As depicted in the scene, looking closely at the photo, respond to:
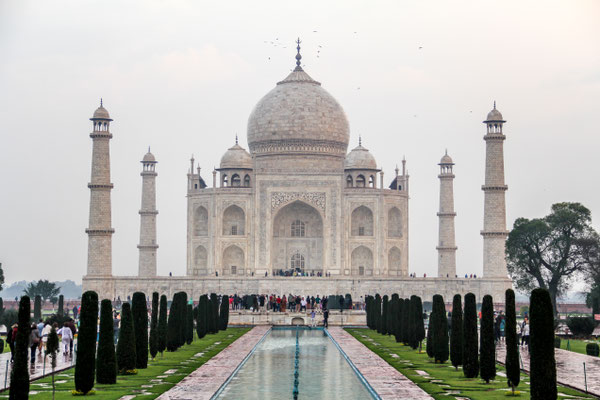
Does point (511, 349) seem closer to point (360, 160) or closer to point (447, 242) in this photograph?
point (447, 242)

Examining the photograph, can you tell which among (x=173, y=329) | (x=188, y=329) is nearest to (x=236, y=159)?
(x=188, y=329)

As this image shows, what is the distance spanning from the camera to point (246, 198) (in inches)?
1503

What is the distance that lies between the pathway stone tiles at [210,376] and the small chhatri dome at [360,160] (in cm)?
2150

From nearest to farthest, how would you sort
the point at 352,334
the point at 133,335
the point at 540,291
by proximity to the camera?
the point at 540,291 → the point at 133,335 → the point at 352,334

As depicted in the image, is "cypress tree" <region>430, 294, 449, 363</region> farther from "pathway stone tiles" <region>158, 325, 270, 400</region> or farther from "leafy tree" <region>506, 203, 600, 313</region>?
"leafy tree" <region>506, 203, 600, 313</region>

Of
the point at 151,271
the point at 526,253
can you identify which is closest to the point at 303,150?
the point at 151,271

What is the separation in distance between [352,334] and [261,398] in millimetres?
12312

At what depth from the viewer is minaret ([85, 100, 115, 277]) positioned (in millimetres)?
33875

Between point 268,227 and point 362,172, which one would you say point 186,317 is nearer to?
point 268,227

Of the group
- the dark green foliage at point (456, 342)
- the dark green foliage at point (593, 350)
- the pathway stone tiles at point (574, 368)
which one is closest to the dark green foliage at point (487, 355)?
the pathway stone tiles at point (574, 368)

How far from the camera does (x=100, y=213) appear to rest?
3394 cm

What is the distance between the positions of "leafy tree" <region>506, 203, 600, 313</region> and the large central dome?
387 inches

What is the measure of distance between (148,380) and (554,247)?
22350 mm

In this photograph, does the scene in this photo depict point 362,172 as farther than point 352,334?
Yes
